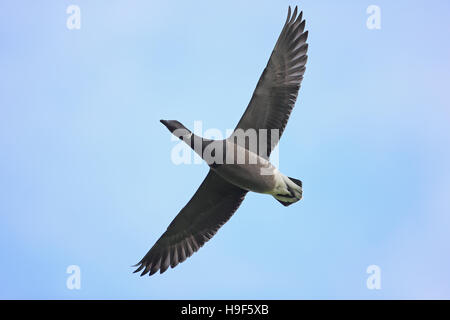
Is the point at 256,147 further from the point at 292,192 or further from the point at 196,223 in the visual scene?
the point at 196,223

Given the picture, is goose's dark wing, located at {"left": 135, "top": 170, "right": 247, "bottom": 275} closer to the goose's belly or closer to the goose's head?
the goose's belly

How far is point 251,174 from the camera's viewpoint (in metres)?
13.3

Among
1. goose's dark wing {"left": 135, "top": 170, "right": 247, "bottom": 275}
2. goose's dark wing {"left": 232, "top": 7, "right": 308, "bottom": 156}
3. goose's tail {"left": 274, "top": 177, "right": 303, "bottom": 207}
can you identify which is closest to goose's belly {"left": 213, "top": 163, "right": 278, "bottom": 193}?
goose's tail {"left": 274, "top": 177, "right": 303, "bottom": 207}

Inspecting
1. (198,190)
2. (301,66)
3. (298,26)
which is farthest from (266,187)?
(298,26)

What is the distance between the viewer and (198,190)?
1430 cm

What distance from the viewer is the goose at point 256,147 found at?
13328 millimetres

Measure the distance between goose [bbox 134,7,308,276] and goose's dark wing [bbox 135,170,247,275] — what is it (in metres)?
0.02

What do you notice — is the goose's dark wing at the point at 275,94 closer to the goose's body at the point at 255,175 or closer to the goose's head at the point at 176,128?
the goose's body at the point at 255,175

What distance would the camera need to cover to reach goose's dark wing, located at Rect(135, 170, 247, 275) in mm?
14297

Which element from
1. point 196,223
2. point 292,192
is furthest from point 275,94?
point 196,223

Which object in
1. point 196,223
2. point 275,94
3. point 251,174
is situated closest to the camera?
point 251,174

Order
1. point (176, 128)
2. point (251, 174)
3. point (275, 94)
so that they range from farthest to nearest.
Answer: point (275, 94)
point (176, 128)
point (251, 174)

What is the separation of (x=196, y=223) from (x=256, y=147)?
7.51 ft

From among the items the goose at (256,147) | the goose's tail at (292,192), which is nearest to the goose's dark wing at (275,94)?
the goose at (256,147)
